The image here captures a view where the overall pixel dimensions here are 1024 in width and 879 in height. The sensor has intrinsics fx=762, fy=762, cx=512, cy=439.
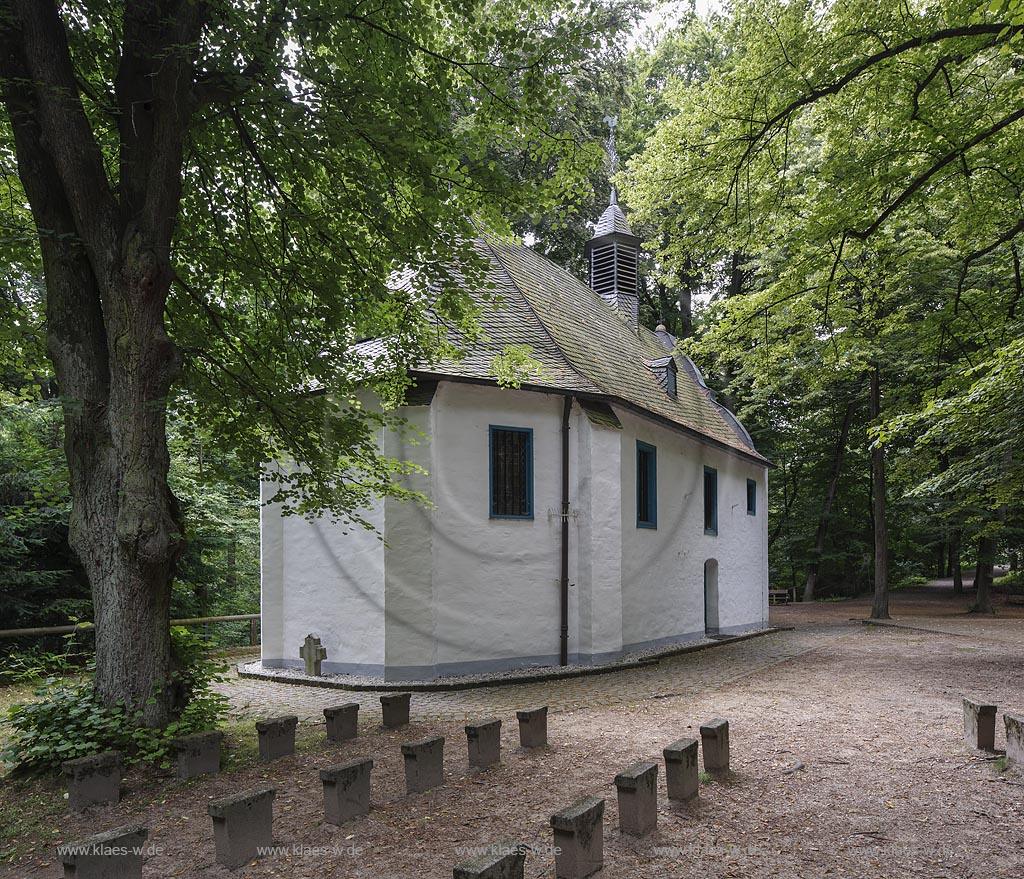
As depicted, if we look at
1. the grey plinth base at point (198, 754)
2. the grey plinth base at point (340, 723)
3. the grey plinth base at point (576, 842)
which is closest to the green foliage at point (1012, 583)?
the grey plinth base at point (340, 723)

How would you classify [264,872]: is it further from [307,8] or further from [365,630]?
[365,630]

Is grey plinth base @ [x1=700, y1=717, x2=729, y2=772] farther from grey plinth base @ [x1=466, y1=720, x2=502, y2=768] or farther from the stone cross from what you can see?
the stone cross

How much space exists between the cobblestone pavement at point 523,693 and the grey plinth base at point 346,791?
3743 millimetres

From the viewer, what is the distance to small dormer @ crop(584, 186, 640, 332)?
2467cm

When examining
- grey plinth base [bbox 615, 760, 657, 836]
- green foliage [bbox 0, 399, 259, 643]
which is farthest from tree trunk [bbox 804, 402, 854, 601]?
grey plinth base [bbox 615, 760, 657, 836]

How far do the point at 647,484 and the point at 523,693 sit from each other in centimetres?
629

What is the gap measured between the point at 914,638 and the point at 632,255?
14.1 m

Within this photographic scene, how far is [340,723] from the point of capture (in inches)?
305

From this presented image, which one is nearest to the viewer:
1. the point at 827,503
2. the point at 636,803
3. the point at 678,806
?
the point at 636,803

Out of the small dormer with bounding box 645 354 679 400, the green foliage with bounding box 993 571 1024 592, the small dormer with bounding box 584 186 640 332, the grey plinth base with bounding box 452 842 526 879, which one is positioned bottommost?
the green foliage with bounding box 993 571 1024 592

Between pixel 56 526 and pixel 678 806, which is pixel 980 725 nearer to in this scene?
pixel 678 806

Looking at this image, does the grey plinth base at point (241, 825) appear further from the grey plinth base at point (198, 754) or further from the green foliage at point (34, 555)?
the green foliage at point (34, 555)

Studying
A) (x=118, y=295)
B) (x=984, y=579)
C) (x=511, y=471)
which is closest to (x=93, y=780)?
(x=118, y=295)

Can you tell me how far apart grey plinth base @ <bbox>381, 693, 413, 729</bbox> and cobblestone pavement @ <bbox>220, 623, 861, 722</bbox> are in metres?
0.83
